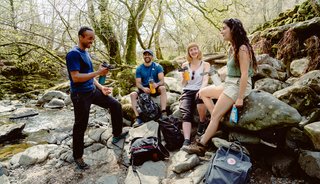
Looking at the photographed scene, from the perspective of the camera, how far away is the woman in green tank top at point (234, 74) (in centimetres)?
307

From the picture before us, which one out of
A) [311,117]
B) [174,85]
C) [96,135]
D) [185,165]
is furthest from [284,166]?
[174,85]

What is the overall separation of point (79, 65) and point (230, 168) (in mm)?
2379

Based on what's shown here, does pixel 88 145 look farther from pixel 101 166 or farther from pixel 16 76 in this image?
pixel 16 76

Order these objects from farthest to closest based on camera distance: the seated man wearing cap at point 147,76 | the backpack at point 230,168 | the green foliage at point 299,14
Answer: the green foliage at point 299,14 < the seated man wearing cap at point 147,76 < the backpack at point 230,168

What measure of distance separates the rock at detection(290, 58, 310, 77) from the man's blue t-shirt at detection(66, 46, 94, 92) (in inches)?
174

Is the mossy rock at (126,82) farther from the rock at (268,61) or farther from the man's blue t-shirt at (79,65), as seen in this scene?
the man's blue t-shirt at (79,65)

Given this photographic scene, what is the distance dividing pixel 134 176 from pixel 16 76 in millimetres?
13938

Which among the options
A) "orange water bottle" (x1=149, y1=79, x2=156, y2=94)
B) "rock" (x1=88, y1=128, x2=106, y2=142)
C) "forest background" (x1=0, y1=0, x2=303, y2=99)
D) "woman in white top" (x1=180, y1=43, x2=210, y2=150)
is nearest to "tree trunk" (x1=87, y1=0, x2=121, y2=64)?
"forest background" (x1=0, y1=0, x2=303, y2=99)

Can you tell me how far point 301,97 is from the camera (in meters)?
3.59

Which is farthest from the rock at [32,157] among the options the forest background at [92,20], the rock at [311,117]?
the rock at [311,117]

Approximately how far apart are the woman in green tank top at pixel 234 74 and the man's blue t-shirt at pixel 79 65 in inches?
69.5

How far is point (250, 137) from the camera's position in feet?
11.0

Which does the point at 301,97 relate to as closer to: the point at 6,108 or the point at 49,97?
the point at 49,97

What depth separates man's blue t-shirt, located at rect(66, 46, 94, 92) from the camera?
11.0 ft
